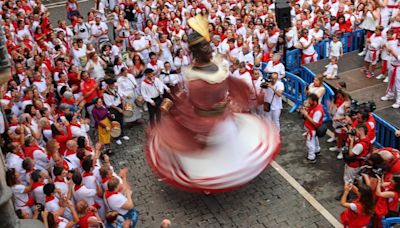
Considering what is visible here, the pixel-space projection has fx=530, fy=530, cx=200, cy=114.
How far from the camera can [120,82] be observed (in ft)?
41.6

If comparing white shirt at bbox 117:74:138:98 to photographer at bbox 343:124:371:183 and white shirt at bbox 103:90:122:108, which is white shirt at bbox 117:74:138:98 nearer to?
white shirt at bbox 103:90:122:108

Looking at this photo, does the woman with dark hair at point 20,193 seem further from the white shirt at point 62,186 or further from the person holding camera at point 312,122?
the person holding camera at point 312,122

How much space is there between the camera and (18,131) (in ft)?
33.4

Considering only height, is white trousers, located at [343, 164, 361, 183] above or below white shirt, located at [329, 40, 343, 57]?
below

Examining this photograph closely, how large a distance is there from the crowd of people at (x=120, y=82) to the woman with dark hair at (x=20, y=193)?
0.02 m

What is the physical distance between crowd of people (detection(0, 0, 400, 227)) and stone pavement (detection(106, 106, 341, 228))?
91cm

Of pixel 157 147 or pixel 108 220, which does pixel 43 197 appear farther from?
pixel 157 147

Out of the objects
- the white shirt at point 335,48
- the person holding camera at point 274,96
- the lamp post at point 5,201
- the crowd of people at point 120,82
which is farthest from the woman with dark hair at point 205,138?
the white shirt at point 335,48

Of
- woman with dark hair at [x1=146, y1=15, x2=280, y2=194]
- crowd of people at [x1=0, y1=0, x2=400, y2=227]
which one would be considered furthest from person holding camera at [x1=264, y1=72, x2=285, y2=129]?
woman with dark hair at [x1=146, y1=15, x2=280, y2=194]

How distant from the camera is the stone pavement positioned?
9.50 m

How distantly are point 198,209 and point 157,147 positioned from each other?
308 cm

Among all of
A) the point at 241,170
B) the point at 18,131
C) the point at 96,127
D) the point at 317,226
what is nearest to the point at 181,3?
the point at 96,127

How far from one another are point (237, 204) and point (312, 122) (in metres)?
2.32

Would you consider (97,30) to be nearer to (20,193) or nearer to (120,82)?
(120,82)
